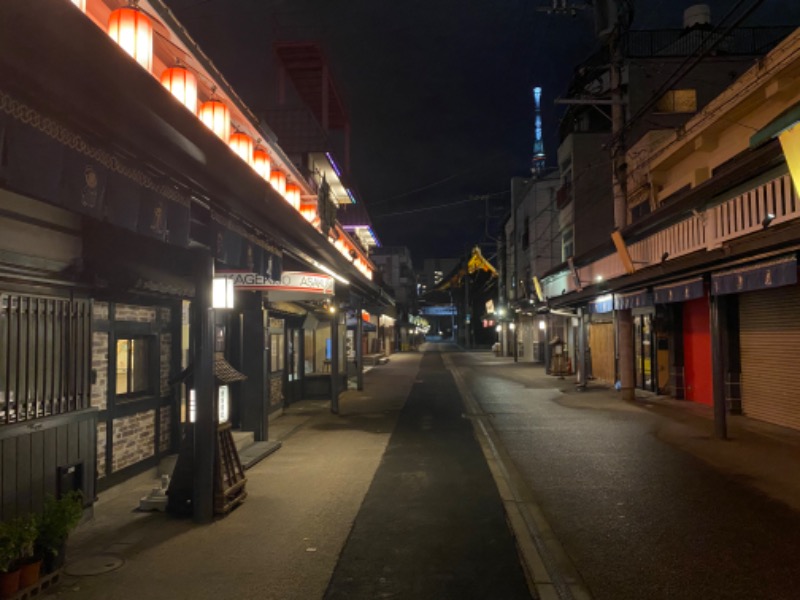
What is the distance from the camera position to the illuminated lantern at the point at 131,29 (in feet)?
21.0

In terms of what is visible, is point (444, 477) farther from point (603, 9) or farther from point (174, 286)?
point (603, 9)

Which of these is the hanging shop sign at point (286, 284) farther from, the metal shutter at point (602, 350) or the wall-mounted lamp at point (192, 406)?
the metal shutter at point (602, 350)

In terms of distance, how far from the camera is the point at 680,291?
13.2 meters

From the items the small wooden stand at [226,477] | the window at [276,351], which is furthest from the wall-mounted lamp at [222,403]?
the window at [276,351]

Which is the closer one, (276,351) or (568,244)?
(276,351)

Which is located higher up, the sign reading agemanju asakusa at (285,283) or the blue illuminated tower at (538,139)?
the blue illuminated tower at (538,139)

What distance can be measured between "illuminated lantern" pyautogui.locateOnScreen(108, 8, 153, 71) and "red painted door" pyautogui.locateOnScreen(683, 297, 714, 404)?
15.3m

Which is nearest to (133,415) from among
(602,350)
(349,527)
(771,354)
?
(349,527)

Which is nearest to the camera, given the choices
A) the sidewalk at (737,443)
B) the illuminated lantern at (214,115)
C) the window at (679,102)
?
the sidewalk at (737,443)

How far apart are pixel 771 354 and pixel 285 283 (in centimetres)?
1111

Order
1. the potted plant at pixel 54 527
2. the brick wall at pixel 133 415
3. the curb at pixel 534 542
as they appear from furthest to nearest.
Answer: the brick wall at pixel 133 415, the curb at pixel 534 542, the potted plant at pixel 54 527

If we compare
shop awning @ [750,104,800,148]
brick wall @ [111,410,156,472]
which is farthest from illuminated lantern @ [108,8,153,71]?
shop awning @ [750,104,800,148]

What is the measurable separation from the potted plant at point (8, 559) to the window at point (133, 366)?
383 centimetres

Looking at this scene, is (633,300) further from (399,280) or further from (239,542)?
(399,280)
